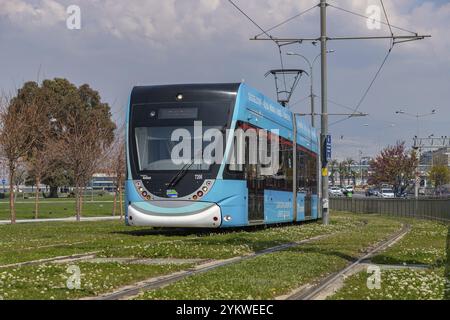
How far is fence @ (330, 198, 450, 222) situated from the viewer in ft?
121

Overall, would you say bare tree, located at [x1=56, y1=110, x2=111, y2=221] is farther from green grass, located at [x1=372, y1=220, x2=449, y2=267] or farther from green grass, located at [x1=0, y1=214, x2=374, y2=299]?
green grass, located at [x1=372, y1=220, x2=449, y2=267]

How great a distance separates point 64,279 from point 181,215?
26.6 ft

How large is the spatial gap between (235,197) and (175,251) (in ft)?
15.1

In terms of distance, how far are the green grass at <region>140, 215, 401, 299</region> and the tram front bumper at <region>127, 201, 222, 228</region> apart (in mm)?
3197

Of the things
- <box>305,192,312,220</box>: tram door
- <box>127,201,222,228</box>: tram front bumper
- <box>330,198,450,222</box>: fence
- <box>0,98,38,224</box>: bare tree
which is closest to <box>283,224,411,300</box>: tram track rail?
<box>127,201,222,228</box>: tram front bumper

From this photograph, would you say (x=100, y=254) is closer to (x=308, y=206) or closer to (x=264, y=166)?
(x=264, y=166)

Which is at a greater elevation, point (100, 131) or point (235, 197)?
point (100, 131)

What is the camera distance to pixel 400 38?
2384cm

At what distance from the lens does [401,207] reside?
47344mm

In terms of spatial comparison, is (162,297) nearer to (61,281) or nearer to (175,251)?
(61,281)

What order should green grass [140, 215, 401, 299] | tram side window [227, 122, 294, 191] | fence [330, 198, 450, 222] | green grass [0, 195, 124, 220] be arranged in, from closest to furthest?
green grass [140, 215, 401, 299] → tram side window [227, 122, 294, 191] → fence [330, 198, 450, 222] → green grass [0, 195, 124, 220]

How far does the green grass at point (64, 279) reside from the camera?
26.3ft

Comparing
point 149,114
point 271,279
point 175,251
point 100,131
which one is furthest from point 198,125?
point 100,131

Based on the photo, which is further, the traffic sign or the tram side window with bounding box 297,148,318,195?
the traffic sign
